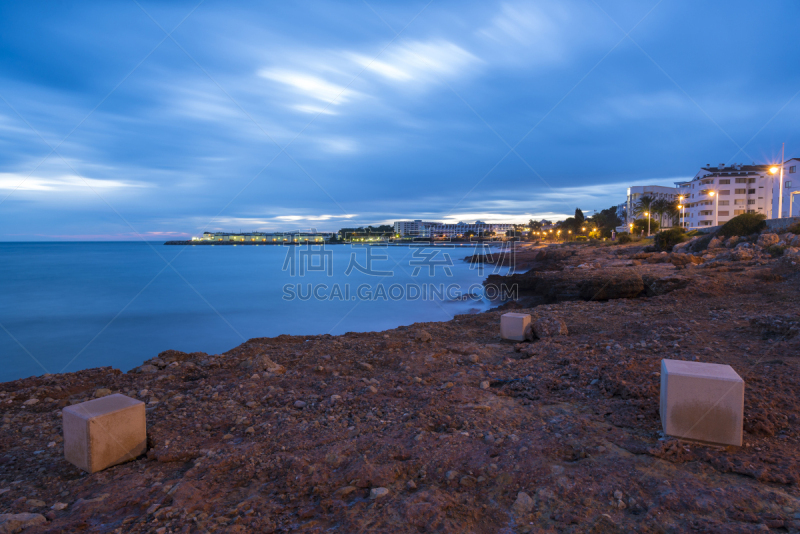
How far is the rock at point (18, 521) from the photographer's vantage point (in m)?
2.90

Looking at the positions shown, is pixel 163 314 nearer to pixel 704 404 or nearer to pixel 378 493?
pixel 378 493

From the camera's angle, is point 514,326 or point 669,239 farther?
point 669,239

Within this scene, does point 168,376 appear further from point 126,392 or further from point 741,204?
point 741,204

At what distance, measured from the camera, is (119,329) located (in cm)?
1781

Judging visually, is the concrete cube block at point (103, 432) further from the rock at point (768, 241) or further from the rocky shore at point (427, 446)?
the rock at point (768, 241)

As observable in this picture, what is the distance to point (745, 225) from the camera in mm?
31578

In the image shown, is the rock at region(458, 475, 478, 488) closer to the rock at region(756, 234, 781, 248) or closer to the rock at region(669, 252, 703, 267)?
the rock at region(669, 252, 703, 267)

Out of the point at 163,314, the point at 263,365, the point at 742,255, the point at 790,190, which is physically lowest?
the point at 163,314

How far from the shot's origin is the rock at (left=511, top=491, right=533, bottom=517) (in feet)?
10.1

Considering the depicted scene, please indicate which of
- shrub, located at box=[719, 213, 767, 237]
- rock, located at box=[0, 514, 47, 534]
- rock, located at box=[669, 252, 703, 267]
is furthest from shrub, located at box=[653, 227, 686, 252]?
rock, located at box=[0, 514, 47, 534]

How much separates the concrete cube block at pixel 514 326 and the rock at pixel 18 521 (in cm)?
777

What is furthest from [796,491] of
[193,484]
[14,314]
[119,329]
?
[14,314]

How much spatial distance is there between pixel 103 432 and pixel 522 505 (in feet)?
12.9

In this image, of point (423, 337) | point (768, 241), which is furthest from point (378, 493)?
point (768, 241)
